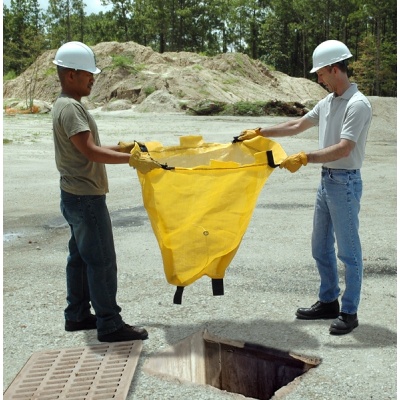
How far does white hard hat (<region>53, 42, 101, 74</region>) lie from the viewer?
13.4 ft

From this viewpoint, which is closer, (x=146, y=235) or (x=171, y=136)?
(x=146, y=235)

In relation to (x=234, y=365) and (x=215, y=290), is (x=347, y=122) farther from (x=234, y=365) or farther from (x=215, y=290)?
(x=234, y=365)

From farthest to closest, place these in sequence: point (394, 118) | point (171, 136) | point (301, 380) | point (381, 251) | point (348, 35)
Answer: point (348, 35) < point (394, 118) < point (171, 136) < point (381, 251) < point (301, 380)

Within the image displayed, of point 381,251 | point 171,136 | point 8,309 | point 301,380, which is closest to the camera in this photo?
point 301,380

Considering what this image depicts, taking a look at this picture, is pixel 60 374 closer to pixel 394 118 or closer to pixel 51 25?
pixel 394 118

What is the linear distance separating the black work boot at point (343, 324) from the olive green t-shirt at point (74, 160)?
186 cm

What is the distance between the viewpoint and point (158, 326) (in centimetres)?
466

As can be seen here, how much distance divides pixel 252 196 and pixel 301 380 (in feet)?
4.34

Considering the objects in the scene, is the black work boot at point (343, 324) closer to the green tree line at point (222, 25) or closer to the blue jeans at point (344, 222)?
the blue jeans at point (344, 222)

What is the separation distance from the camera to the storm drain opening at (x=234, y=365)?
4.10 m

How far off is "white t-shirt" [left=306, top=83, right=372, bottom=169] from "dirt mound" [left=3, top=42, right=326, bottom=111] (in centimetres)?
2745

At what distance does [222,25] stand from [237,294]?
64.8m

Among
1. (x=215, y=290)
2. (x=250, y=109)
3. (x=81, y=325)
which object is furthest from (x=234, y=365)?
(x=250, y=109)

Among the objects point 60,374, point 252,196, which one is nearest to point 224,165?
point 252,196
